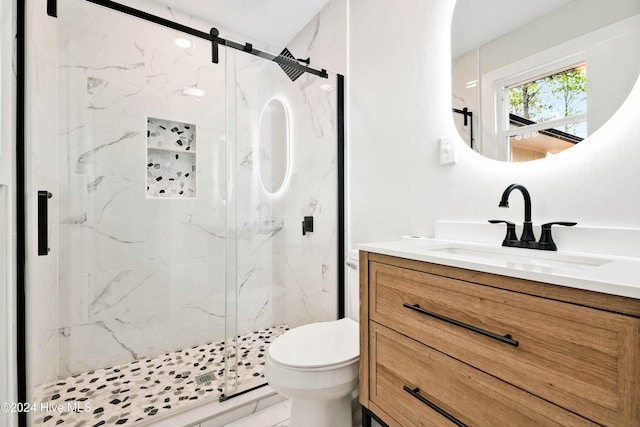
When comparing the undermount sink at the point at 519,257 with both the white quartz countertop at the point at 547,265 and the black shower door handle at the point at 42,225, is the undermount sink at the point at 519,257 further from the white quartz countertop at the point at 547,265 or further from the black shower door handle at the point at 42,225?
the black shower door handle at the point at 42,225

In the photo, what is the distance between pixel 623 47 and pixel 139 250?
2.59m

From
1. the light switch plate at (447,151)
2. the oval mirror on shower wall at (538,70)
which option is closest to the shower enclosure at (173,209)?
the light switch plate at (447,151)

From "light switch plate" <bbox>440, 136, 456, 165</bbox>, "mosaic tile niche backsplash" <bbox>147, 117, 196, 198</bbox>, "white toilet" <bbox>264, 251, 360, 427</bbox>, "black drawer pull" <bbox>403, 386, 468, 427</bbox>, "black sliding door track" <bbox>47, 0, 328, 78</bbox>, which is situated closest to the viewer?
"black drawer pull" <bbox>403, 386, 468, 427</bbox>

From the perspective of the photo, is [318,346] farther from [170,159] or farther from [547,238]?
[170,159]

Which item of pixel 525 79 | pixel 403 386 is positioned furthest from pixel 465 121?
pixel 403 386

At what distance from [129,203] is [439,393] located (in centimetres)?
211

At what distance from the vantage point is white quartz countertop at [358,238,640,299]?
1.84ft

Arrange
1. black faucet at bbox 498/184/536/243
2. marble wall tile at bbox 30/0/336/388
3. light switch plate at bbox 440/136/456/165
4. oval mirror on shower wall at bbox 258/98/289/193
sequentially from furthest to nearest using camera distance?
oval mirror on shower wall at bbox 258/98/289/193, marble wall tile at bbox 30/0/336/388, light switch plate at bbox 440/136/456/165, black faucet at bbox 498/184/536/243

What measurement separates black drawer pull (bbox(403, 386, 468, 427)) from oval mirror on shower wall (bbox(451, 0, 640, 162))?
3.01 feet

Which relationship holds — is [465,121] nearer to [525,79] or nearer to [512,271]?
[525,79]

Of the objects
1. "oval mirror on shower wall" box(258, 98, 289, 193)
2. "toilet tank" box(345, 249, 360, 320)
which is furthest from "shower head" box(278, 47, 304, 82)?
"toilet tank" box(345, 249, 360, 320)

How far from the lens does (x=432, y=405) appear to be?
86 cm

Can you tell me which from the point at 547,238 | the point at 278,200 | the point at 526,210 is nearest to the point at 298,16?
the point at 278,200

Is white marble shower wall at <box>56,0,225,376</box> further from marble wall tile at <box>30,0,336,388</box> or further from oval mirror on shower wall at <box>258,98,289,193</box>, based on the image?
oval mirror on shower wall at <box>258,98,289,193</box>
